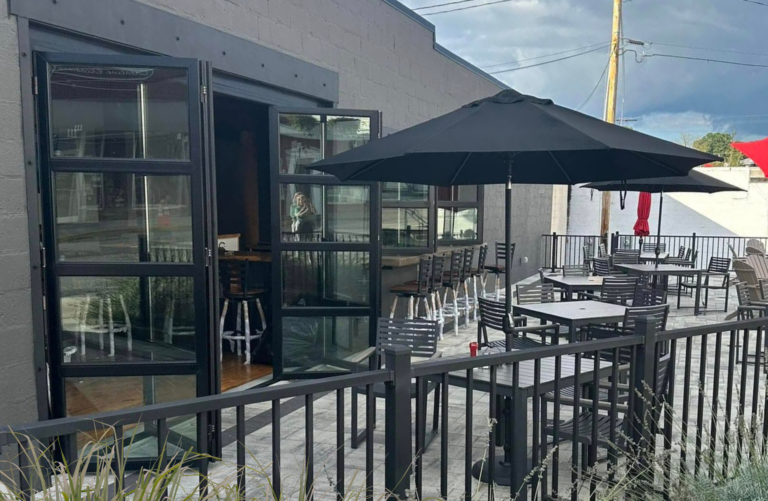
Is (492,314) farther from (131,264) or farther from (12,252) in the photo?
(12,252)

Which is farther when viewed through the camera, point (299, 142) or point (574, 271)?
point (574, 271)

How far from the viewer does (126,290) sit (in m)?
3.59

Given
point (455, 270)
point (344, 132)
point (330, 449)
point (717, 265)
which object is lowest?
point (330, 449)

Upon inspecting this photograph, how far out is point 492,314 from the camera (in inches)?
191

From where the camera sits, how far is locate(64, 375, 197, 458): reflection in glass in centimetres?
351

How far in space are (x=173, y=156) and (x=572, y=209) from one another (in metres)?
17.2

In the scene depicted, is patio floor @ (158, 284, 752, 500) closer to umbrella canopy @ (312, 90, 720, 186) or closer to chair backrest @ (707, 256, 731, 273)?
umbrella canopy @ (312, 90, 720, 186)

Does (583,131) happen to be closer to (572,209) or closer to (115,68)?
(115,68)

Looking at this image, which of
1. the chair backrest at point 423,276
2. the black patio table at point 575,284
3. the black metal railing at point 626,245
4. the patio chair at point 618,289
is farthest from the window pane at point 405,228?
the black metal railing at point 626,245

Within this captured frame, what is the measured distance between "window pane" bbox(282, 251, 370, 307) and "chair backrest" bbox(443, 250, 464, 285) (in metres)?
2.40

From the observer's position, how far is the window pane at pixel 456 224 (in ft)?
30.2

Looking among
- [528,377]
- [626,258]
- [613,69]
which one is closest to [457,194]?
[626,258]

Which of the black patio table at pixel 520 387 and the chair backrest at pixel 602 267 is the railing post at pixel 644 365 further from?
the chair backrest at pixel 602 267

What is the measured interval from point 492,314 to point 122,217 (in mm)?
2775
